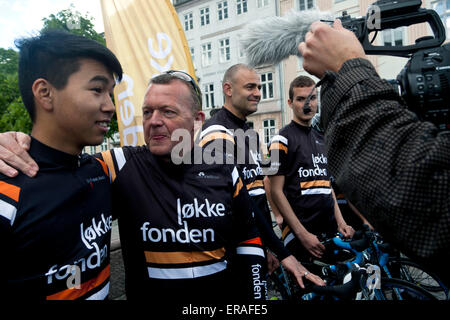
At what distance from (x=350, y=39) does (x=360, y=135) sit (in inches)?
13.6

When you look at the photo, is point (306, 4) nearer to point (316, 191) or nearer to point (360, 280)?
point (316, 191)

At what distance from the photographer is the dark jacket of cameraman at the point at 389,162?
661 mm

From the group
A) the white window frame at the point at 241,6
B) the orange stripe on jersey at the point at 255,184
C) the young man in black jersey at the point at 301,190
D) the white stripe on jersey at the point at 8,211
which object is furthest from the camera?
the white window frame at the point at 241,6

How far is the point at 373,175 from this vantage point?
2.37 feet

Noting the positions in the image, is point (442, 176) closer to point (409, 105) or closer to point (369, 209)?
point (369, 209)

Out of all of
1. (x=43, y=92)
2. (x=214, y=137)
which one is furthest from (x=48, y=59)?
(x=214, y=137)

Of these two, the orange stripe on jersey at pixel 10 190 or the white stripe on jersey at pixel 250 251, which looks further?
the white stripe on jersey at pixel 250 251

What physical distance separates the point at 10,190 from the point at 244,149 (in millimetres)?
Result: 2144

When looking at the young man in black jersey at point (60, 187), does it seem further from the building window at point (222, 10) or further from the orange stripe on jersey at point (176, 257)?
the building window at point (222, 10)

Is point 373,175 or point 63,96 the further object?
point 63,96

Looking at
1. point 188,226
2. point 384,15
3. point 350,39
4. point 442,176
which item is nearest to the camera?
point 442,176

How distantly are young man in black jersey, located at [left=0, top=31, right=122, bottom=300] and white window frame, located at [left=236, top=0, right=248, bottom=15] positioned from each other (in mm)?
24516

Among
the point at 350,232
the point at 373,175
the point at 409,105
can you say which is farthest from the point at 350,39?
the point at 350,232

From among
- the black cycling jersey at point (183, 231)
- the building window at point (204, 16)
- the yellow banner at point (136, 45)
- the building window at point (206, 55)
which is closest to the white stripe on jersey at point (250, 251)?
the black cycling jersey at point (183, 231)
